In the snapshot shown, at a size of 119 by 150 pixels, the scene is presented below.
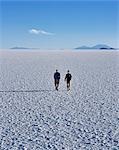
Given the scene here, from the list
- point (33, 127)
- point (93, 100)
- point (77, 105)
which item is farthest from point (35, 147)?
point (93, 100)

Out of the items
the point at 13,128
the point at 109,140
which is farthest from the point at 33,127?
the point at 109,140

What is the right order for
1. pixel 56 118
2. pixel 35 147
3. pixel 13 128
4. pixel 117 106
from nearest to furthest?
1. pixel 35 147
2. pixel 13 128
3. pixel 56 118
4. pixel 117 106

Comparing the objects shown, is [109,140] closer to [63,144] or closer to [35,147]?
[63,144]

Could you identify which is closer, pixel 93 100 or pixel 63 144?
pixel 63 144

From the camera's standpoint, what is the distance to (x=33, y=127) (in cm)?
827

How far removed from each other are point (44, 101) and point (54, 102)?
46 centimetres

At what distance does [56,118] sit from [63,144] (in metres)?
2.25

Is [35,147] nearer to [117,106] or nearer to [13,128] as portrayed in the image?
[13,128]

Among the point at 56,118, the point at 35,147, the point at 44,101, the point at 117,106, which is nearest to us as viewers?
the point at 35,147

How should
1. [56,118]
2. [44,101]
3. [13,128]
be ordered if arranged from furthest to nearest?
[44,101], [56,118], [13,128]

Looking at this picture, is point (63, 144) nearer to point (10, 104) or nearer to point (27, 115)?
point (27, 115)

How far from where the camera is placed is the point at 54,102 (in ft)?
37.7

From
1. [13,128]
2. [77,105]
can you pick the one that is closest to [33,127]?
[13,128]

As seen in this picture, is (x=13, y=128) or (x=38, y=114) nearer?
(x=13, y=128)
